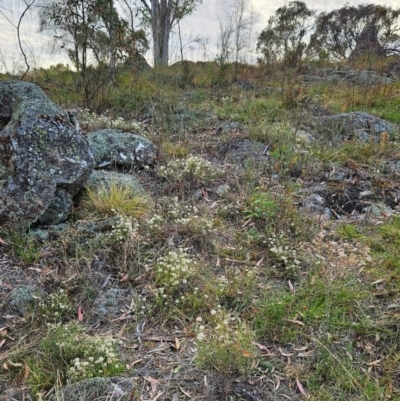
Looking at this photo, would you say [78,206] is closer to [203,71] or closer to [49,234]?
[49,234]

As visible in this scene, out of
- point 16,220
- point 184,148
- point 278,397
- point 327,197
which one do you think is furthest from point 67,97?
point 278,397

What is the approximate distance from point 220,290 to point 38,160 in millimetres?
1709

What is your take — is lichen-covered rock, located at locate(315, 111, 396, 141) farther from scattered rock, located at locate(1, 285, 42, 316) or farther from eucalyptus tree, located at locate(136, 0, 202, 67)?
eucalyptus tree, located at locate(136, 0, 202, 67)

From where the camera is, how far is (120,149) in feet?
12.2

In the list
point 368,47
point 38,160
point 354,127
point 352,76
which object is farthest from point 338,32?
point 38,160

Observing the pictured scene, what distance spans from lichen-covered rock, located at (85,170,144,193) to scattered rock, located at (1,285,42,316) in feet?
3.73

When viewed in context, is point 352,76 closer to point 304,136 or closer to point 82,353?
point 304,136

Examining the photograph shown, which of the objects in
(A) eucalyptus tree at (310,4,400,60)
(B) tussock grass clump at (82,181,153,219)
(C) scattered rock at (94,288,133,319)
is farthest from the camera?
(A) eucalyptus tree at (310,4,400,60)

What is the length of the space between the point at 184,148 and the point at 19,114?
6.13 ft

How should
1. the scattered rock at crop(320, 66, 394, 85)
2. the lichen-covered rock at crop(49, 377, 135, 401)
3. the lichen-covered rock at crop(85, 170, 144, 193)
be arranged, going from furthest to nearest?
the scattered rock at crop(320, 66, 394, 85)
the lichen-covered rock at crop(85, 170, 144, 193)
the lichen-covered rock at crop(49, 377, 135, 401)

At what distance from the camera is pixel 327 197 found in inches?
133

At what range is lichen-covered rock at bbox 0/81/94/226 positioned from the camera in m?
2.57

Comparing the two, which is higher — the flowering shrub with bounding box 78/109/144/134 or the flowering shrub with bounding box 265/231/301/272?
the flowering shrub with bounding box 78/109/144/134

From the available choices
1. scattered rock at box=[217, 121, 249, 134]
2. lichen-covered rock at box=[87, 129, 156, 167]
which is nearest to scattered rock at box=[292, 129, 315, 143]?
scattered rock at box=[217, 121, 249, 134]
